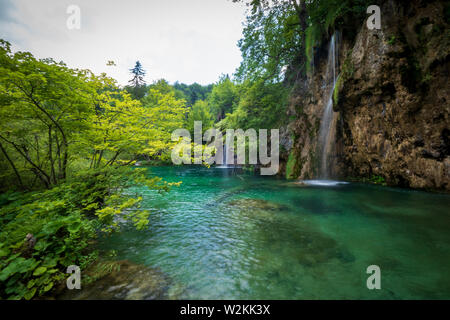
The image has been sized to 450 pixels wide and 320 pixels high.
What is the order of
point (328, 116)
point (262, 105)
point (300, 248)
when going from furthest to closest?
1. point (262, 105)
2. point (328, 116)
3. point (300, 248)

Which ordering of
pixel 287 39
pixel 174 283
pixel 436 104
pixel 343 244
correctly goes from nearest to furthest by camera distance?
pixel 174 283, pixel 343 244, pixel 436 104, pixel 287 39

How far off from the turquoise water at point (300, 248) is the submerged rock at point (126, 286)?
203mm

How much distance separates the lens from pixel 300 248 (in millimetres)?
3713

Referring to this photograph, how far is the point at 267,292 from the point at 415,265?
265 centimetres

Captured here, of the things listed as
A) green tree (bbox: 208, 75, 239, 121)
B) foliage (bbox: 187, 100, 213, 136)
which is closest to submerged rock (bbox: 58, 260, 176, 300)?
foliage (bbox: 187, 100, 213, 136)

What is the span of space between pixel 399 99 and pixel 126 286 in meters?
11.6

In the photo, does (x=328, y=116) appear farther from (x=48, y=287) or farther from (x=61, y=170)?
(x=48, y=287)

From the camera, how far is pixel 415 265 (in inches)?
120

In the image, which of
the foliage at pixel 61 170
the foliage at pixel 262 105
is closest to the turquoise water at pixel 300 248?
the foliage at pixel 61 170

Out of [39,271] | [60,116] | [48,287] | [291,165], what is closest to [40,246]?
[39,271]
